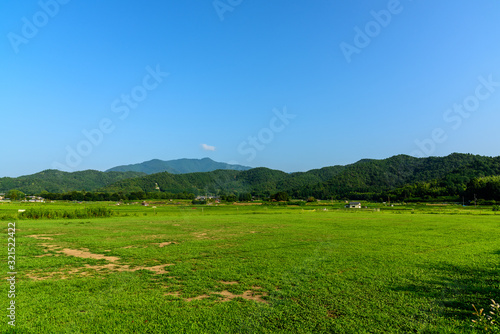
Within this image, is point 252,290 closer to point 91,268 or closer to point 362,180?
point 91,268

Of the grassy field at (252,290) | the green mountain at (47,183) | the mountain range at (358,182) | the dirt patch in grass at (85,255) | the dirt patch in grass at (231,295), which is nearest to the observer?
the grassy field at (252,290)

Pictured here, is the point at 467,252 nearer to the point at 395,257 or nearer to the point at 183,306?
the point at 395,257

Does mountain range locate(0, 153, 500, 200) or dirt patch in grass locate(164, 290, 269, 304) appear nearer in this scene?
dirt patch in grass locate(164, 290, 269, 304)

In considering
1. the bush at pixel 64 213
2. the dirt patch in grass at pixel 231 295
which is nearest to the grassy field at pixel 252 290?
the dirt patch in grass at pixel 231 295

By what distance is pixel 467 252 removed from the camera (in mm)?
13703

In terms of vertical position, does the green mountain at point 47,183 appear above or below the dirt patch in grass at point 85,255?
above

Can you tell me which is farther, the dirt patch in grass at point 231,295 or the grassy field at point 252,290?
the dirt patch in grass at point 231,295

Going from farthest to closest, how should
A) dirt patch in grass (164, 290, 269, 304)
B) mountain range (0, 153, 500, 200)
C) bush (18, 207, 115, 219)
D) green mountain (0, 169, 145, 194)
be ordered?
green mountain (0, 169, 145, 194), mountain range (0, 153, 500, 200), bush (18, 207, 115, 219), dirt patch in grass (164, 290, 269, 304)

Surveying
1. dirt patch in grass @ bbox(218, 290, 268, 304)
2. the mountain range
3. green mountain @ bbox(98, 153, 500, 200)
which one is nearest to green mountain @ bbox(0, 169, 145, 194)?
the mountain range

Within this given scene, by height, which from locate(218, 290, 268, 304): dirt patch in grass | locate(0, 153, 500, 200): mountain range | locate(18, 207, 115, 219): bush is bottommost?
locate(18, 207, 115, 219): bush

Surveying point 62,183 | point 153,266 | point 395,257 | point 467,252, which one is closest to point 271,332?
point 153,266

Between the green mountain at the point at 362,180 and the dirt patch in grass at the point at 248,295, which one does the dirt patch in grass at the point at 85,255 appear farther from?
the green mountain at the point at 362,180

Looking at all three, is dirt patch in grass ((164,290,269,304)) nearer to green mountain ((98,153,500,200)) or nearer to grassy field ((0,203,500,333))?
grassy field ((0,203,500,333))

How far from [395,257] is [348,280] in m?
5.09
